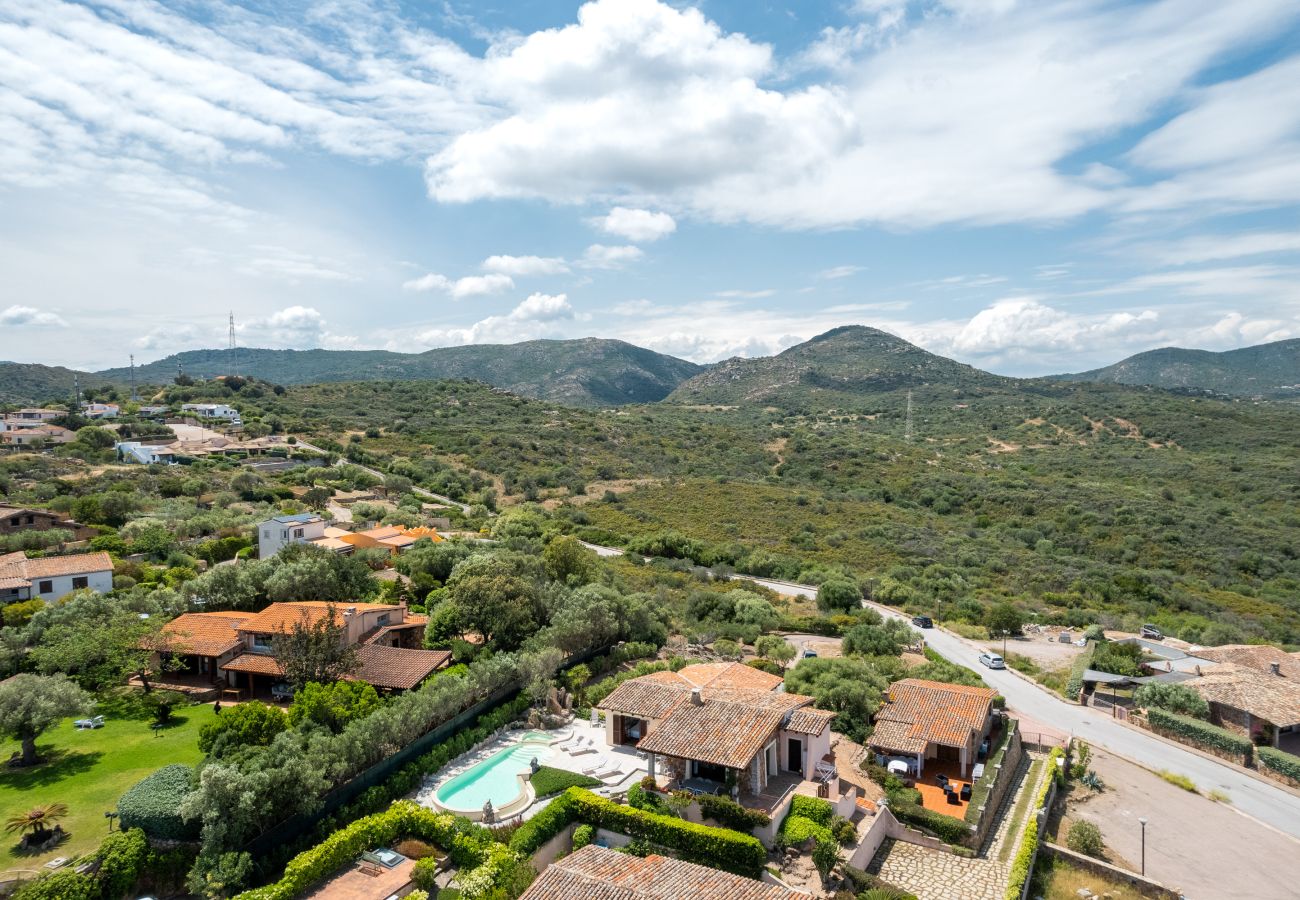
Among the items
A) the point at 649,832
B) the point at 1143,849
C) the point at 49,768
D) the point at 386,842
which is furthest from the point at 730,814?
the point at 49,768

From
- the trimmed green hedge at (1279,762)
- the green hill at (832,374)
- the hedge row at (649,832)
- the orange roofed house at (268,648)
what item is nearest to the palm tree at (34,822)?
the orange roofed house at (268,648)

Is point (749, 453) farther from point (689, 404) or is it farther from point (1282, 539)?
point (689, 404)

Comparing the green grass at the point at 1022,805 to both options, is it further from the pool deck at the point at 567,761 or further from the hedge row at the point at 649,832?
the pool deck at the point at 567,761

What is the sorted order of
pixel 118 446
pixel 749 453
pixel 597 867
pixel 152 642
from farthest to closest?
pixel 749 453, pixel 118 446, pixel 152 642, pixel 597 867

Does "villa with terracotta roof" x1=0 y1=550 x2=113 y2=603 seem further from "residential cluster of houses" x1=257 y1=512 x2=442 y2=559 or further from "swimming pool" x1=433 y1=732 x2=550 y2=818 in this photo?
"swimming pool" x1=433 y1=732 x2=550 y2=818

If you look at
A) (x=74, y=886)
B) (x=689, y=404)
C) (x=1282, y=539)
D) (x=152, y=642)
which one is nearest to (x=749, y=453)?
(x=1282, y=539)

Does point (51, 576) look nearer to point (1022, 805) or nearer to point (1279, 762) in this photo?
point (1022, 805)

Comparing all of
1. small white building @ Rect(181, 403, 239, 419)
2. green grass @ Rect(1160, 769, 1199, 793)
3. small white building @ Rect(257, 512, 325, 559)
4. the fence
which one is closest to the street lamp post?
green grass @ Rect(1160, 769, 1199, 793)
